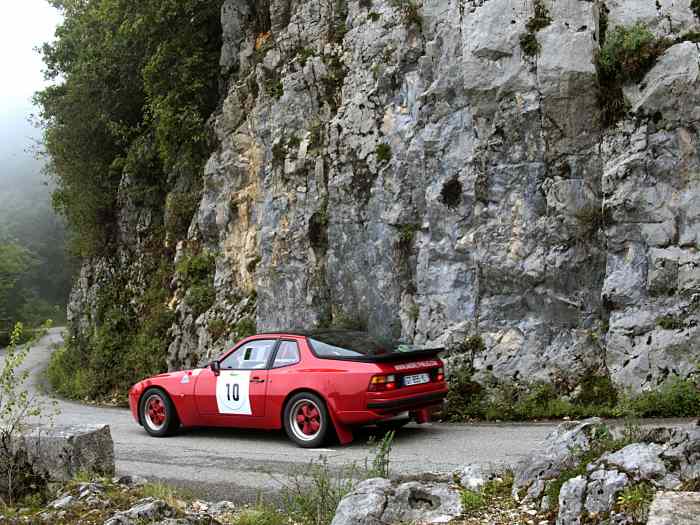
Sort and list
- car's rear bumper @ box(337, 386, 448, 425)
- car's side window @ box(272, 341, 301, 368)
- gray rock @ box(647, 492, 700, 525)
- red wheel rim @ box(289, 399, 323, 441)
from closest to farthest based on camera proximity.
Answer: gray rock @ box(647, 492, 700, 525)
car's rear bumper @ box(337, 386, 448, 425)
red wheel rim @ box(289, 399, 323, 441)
car's side window @ box(272, 341, 301, 368)

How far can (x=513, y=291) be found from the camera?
12.0 metres

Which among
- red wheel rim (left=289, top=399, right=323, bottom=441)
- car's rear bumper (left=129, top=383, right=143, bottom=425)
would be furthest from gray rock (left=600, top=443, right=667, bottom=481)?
car's rear bumper (left=129, top=383, right=143, bottom=425)

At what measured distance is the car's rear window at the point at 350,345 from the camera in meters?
9.17

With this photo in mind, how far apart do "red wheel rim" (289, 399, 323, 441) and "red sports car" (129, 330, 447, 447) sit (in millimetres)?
13

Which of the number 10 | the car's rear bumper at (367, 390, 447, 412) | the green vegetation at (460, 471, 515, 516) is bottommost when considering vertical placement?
the green vegetation at (460, 471, 515, 516)

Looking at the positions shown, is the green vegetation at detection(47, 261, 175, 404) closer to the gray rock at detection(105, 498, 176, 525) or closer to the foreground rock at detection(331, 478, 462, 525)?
the gray rock at detection(105, 498, 176, 525)

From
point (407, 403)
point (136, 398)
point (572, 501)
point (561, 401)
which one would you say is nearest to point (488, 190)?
point (561, 401)

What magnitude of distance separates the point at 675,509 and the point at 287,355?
6479 mm

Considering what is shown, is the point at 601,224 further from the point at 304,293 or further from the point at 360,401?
the point at 304,293

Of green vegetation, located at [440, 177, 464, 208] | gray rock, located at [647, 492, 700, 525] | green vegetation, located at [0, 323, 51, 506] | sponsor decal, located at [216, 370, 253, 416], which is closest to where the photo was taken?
gray rock, located at [647, 492, 700, 525]

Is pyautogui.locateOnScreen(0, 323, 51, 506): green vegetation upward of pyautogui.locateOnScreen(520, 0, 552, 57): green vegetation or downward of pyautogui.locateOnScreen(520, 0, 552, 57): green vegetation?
downward

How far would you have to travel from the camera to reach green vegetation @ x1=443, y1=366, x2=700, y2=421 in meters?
9.69

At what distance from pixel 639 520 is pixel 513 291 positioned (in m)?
8.22

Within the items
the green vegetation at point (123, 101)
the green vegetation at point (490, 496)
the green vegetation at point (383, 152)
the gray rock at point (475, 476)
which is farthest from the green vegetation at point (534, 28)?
the green vegetation at point (123, 101)
